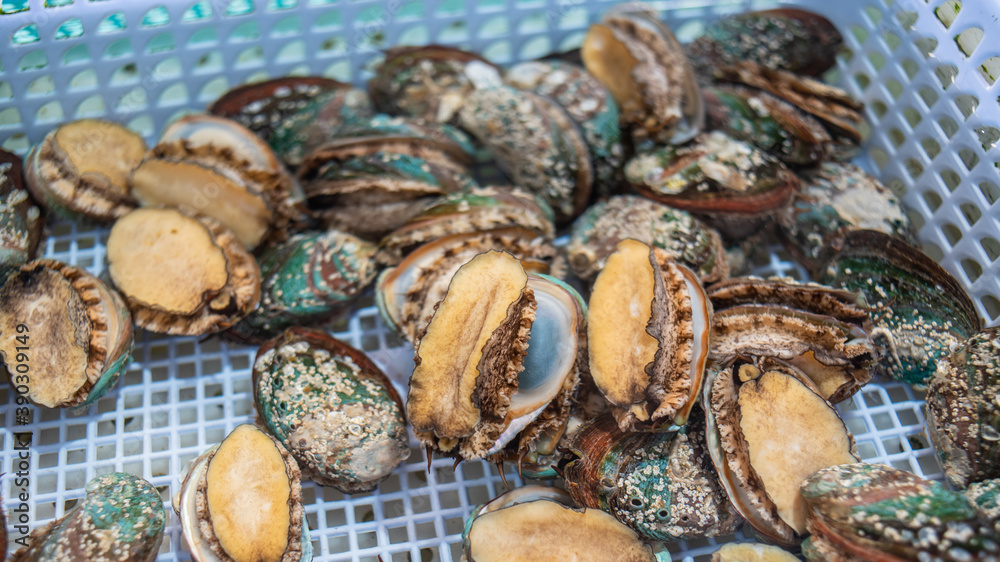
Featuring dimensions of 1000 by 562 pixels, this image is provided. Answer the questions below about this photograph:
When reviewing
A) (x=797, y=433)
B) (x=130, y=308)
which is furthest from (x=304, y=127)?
(x=797, y=433)

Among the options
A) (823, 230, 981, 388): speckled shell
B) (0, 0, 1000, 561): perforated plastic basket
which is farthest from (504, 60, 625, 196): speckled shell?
(823, 230, 981, 388): speckled shell

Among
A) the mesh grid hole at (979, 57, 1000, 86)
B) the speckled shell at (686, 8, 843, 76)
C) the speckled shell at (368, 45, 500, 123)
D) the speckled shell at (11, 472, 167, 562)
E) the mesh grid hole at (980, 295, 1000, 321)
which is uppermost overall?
the mesh grid hole at (979, 57, 1000, 86)

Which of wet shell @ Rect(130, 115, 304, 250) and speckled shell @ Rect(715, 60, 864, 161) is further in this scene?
speckled shell @ Rect(715, 60, 864, 161)

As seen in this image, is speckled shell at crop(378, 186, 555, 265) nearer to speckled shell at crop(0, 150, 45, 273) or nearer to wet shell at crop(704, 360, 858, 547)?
wet shell at crop(704, 360, 858, 547)

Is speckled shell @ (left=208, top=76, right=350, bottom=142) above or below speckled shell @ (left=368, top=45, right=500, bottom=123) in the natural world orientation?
below

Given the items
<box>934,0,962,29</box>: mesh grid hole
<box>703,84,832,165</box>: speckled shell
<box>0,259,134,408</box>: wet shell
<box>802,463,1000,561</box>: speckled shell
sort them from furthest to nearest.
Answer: <box>703,84,832,165</box>: speckled shell < <box>934,0,962,29</box>: mesh grid hole < <box>0,259,134,408</box>: wet shell < <box>802,463,1000,561</box>: speckled shell

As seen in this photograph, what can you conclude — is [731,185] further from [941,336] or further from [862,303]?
[941,336]
